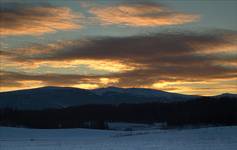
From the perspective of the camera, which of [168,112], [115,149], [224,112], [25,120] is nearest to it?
[115,149]

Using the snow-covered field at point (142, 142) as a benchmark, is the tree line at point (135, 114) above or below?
above

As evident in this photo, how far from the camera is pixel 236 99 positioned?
116 meters

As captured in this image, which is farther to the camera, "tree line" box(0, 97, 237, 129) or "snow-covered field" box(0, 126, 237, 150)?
"tree line" box(0, 97, 237, 129)

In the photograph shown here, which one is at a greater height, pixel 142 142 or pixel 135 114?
pixel 135 114

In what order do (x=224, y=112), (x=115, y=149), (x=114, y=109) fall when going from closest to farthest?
(x=115, y=149)
(x=224, y=112)
(x=114, y=109)

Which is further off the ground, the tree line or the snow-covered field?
the tree line

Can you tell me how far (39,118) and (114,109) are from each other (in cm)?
2398

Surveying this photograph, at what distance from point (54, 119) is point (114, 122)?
1389cm

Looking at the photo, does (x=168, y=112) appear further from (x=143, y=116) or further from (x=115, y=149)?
(x=115, y=149)

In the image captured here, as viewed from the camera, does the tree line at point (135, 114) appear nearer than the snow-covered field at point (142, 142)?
No

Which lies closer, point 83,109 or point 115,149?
point 115,149

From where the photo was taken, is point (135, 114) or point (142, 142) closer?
point (142, 142)

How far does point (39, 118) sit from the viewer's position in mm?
117062

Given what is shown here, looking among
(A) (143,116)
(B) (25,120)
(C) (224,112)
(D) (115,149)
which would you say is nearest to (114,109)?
(A) (143,116)
